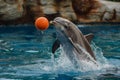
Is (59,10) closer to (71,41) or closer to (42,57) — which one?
(42,57)

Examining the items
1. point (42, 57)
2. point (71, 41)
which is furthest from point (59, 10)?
point (71, 41)

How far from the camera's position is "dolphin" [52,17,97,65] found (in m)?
8.26

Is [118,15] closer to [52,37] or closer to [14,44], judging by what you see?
[52,37]

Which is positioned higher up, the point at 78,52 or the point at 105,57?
the point at 78,52

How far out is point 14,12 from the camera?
16.5 meters

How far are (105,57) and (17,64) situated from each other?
2.53 m

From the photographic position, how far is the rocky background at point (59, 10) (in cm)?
1652

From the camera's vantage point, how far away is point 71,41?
826 cm

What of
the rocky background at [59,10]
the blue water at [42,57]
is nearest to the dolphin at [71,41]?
the blue water at [42,57]

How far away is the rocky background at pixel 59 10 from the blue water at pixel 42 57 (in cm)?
62

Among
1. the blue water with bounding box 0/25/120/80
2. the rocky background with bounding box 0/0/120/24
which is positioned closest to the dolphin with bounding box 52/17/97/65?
the blue water with bounding box 0/25/120/80

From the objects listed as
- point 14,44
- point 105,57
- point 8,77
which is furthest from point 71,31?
point 14,44

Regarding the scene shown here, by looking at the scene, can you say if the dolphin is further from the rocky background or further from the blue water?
the rocky background

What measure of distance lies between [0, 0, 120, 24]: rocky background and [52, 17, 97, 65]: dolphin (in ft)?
27.3
